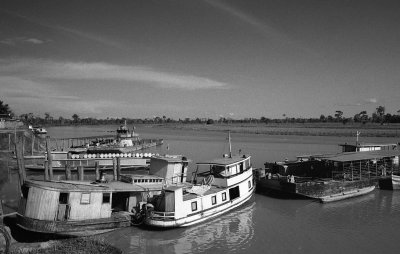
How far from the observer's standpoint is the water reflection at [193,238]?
18859 millimetres

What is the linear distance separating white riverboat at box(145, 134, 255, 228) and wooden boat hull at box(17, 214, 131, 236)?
2571mm

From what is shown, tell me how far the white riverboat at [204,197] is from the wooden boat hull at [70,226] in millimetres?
2571

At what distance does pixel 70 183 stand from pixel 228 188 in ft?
39.6

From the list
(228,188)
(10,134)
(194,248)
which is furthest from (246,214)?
(10,134)

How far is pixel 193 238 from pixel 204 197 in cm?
364

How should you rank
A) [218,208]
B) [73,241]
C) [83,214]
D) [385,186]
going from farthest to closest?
[385,186], [218,208], [83,214], [73,241]

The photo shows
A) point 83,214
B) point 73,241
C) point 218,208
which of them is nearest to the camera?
point 73,241

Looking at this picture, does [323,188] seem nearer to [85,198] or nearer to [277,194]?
[277,194]

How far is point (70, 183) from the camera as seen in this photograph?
68.3 feet

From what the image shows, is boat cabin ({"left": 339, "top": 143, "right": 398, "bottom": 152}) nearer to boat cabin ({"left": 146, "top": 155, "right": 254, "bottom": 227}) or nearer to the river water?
the river water

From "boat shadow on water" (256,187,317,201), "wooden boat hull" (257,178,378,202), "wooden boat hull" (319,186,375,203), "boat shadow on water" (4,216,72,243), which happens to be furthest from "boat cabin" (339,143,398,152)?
"boat shadow on water" (4,216,72,243)

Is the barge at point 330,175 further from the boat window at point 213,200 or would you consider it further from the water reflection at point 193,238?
the boat window at point 213,200

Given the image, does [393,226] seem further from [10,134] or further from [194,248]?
[10,134]

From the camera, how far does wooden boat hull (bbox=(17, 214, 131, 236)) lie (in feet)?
60.0
